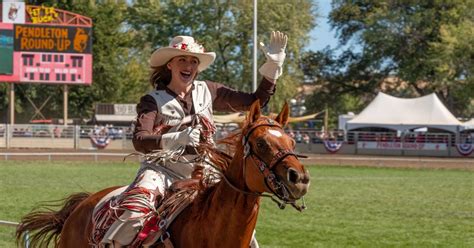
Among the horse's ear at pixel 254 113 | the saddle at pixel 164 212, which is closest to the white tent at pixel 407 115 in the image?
the saddle at pixel 164 212

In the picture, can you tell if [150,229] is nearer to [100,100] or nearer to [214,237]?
[214,237]

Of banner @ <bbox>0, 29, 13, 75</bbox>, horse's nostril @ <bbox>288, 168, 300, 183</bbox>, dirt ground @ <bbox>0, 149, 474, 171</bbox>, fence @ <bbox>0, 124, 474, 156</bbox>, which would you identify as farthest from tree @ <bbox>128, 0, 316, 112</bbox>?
horse's nostril @ <bbox>288, 168, 300, 183</bbox>

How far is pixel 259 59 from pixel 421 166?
24.0 m

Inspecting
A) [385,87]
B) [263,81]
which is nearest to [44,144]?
[385,87]

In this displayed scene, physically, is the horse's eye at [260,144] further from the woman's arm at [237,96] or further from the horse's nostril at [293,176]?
the woman's arm at [237,96]

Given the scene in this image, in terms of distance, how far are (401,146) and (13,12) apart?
2302 centimetres

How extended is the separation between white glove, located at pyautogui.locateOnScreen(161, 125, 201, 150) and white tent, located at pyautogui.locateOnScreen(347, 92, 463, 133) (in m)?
45.1

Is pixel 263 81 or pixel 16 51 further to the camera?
pixel 16 51

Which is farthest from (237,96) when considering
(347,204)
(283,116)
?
(347,204)

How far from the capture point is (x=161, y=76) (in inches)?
260

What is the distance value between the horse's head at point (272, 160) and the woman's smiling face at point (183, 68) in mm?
956

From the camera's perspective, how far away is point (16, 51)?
164 ft

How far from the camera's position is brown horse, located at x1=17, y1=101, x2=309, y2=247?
5059mm

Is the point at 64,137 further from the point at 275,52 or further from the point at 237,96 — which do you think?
the point at 275,52
